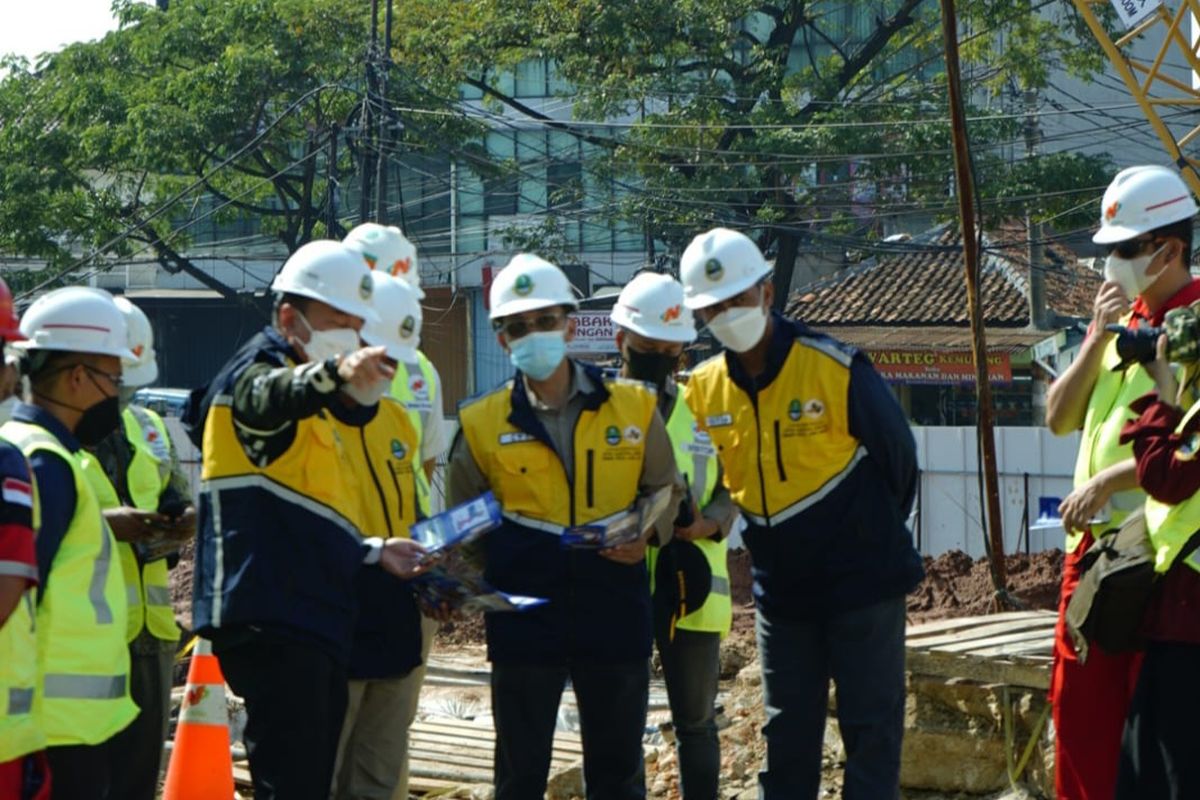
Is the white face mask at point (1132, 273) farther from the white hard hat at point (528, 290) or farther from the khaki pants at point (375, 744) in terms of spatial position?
the khaki pants at point (375, 744)

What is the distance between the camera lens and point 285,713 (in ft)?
17.0

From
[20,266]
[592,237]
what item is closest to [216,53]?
[20,266]

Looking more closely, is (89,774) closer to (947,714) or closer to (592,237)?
(947,714)

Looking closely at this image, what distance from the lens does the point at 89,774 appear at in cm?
471

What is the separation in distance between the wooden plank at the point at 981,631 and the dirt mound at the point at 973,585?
212 inches

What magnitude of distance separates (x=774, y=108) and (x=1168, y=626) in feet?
92.4

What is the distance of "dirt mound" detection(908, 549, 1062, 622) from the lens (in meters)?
15.1

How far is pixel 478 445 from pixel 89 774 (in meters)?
1.90

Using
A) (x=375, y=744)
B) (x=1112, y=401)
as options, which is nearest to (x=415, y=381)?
(x=375, y=744)

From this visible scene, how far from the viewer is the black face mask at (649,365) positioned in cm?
732

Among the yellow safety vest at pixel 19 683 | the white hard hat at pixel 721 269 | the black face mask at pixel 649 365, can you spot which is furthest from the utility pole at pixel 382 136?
the yellow safety vest at pixel 19 683

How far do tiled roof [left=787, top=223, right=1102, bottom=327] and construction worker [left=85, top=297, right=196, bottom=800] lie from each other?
32.0m

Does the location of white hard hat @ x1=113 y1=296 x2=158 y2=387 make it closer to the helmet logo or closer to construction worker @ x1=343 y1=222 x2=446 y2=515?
construction worker @ x1=343 y1=222 x2=446 y2=515

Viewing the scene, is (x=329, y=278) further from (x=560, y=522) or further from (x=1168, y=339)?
(x=1168, y=339)
